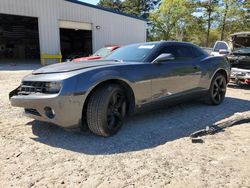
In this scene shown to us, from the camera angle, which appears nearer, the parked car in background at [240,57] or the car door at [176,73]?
the car door at [176,73]

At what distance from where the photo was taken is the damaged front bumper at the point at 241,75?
8344 mm

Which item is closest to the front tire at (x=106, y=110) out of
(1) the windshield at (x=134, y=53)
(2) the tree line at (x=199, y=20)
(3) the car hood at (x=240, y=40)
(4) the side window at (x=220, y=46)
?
(1) the windshield at (x=134, y=53)

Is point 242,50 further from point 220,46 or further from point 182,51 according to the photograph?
point 182,51

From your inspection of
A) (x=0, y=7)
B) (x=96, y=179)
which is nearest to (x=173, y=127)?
(x=96, y=179)

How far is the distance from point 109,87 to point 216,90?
334 cm

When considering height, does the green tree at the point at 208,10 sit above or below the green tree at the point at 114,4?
below

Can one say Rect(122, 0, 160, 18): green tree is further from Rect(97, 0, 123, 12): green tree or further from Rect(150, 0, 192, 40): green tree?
Rect(150, 0, 192, 40): green tree

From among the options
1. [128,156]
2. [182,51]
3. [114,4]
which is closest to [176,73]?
[182,51]

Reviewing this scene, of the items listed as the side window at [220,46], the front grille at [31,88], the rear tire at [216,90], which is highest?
the side window at [220,46]

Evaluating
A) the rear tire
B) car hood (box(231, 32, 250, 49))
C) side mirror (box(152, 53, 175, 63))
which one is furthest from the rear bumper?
car hood (box(231, 32, 250, 49))

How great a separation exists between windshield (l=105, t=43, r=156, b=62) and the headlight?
1594mm

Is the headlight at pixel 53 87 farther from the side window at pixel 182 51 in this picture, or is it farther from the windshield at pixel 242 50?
the windshield at pixel 242 50

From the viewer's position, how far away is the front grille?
12.0 ft

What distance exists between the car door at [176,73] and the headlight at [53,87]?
166 cm
